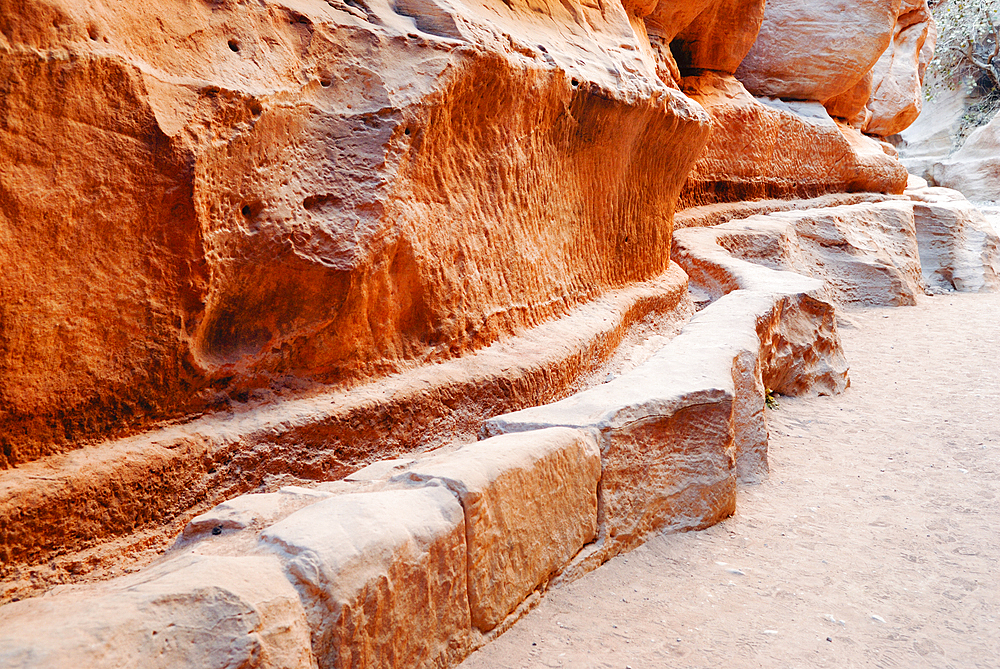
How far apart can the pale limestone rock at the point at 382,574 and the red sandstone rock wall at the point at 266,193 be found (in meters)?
0.60

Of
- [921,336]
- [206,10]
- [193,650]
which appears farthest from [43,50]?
[921,336]

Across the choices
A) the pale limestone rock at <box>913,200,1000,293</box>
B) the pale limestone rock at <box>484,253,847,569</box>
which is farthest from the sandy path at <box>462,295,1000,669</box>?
the pale limestone rock at <box>913,200,1000,293</box>

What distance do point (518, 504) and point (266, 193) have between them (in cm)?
102

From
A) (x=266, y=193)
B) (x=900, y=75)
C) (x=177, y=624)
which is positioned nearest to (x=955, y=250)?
(x=900, y=75)

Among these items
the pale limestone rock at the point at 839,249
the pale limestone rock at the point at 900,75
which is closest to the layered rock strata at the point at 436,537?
the pale limestone rock at the point at 839,249

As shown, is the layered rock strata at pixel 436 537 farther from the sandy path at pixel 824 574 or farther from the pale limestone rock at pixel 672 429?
the sandy path at pixel 824 574

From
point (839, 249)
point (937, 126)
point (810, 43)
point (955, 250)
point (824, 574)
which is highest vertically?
point (810, 43)

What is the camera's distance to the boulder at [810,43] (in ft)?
23.8

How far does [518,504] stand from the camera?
1836mm

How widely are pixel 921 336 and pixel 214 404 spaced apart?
4.85 metres

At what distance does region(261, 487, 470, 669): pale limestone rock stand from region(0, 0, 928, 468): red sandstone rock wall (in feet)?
1.97

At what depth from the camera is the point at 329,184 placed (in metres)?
2.14

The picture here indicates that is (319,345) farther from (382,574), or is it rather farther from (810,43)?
(810,43)

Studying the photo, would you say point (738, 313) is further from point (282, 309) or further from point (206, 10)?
point (206, 10)
